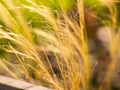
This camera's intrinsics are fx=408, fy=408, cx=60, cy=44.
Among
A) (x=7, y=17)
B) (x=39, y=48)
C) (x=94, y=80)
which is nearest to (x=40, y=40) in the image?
(x=39, y=48)

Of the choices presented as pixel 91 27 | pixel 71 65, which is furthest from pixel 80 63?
pixel 91 27

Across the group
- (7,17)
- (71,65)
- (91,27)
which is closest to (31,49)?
(71,65)

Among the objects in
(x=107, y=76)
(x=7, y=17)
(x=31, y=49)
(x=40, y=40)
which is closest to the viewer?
(x=31, y=49)

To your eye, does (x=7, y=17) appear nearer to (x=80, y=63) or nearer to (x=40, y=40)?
(x=40, y=40)

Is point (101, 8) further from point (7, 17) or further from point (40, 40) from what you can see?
point (7, 17)

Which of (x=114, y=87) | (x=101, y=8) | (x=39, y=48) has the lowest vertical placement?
(x=114, y=87)

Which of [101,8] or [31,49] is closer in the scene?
[31,49]

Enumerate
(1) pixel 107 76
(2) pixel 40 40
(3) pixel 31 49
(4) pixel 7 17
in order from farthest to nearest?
(2) pixel 40 40, (4) pixel 7 17, (1) pixel 107 76, (3) pixel 31 49

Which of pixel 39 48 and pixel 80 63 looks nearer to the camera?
pixel 80 63

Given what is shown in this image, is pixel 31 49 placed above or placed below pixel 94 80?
above

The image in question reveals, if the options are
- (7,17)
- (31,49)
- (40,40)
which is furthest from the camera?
(40,40)
